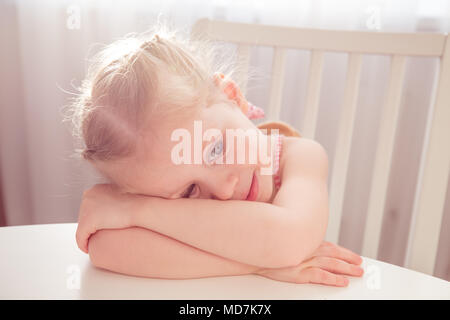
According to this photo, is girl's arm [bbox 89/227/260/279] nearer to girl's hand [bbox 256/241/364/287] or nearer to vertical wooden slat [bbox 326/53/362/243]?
girl's hand [bbox 256/241/364/287]

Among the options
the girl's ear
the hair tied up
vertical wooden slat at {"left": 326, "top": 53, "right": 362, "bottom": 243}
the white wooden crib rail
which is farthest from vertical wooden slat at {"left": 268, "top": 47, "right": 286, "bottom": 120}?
the hair tied up

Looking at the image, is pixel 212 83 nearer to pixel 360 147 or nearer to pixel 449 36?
pixel 449 36

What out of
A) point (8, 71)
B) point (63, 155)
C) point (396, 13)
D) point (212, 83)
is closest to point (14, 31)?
point (8, 71)

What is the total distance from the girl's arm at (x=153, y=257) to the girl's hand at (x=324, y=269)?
0.04m

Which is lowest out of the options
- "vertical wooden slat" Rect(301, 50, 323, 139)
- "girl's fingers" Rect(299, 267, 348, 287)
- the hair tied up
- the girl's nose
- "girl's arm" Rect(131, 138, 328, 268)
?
"girl's fingers" Rect(299, 267, 348, 287)

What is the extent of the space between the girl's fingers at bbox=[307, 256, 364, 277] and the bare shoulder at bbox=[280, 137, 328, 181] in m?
0.12

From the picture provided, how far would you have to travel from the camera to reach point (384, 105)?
0.78 meters

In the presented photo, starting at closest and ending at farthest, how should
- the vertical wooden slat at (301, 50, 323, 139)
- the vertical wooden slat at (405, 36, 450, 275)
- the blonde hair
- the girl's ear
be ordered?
the blonde hair < the girl's ear < the vertical wooden slat at (405, 36, 450, 275) < the vertical wooden slat at (301, 50, 323, 139)

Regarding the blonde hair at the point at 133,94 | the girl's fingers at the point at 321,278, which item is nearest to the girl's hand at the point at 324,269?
the girl's fingers at the point at 321,278

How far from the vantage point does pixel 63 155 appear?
143 centimetres

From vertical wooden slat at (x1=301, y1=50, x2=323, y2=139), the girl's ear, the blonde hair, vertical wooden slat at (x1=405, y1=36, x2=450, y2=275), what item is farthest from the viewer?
vertical wooden slat at (x1=301, y1=50, x2=323, y2=139)

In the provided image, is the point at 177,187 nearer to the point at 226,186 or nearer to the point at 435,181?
the point at 226,186

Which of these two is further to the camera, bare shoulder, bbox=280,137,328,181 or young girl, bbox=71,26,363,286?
bare shoulder, bbox=280,137,328,181

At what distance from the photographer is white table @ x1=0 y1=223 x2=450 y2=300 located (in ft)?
1.63
